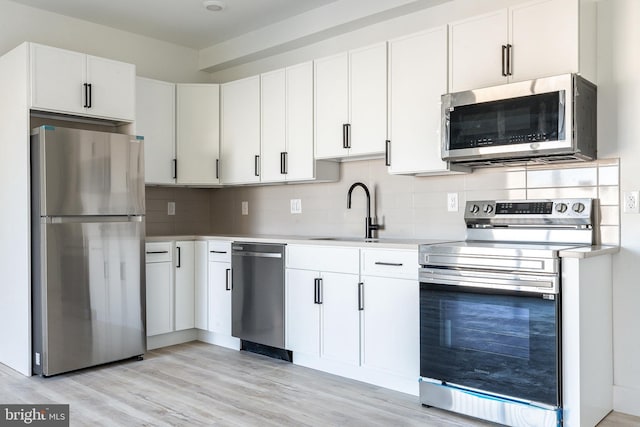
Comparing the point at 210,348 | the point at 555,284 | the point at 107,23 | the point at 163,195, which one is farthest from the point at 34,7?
the point at 555,284

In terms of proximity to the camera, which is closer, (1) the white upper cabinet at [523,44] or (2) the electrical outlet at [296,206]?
(1) the white upper cabinet at [523,44]

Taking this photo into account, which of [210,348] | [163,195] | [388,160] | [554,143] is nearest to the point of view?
[554,143]

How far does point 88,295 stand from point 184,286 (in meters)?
0.89

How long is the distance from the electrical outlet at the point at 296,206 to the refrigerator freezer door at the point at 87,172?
124cm

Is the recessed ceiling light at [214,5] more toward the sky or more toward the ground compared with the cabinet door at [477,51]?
more toward the sky

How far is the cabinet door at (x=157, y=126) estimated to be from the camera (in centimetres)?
430

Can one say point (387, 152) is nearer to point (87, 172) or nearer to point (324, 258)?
point (324, 258)

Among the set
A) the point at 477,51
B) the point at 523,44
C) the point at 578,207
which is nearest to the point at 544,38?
the point at 523,44

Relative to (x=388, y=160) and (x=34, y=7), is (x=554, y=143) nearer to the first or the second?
(x=388, y=160)

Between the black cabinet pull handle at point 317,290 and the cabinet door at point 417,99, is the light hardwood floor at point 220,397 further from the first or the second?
the cabinet door at point 417,99

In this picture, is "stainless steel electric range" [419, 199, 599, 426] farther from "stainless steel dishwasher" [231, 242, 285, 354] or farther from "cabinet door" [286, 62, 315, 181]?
"cabinet door" [286, 62, 315, 181]

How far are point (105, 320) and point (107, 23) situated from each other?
8.13ft

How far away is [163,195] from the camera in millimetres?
4793

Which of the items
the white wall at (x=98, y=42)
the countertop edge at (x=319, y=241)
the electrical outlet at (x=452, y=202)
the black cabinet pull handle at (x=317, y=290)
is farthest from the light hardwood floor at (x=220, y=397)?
the white wall at (x=98, y=42)
